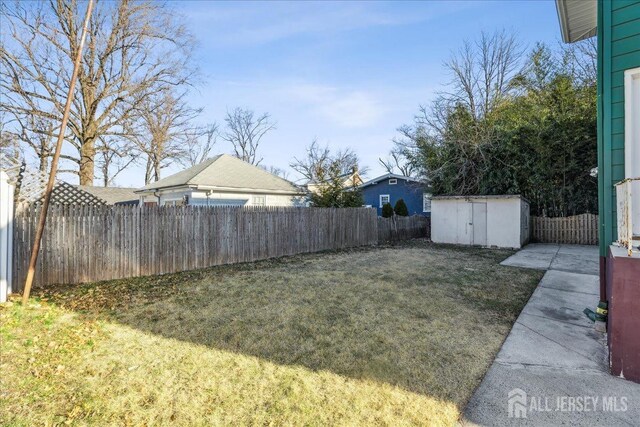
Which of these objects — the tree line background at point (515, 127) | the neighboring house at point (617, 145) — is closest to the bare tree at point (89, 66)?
the tree line background at point (515, 127)

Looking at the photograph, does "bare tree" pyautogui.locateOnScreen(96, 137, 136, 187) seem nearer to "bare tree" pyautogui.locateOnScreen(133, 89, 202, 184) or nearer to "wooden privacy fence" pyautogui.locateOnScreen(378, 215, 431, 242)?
"bare tree" pyautogui.locateOnScreen(133, 89, 202, 184)

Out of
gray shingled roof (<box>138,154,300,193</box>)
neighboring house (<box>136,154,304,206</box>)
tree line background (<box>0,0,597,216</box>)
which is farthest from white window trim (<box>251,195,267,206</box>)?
tree line background (<box>0,0,597,216</box>)

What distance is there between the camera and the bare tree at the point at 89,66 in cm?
1423

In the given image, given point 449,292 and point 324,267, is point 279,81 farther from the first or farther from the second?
point 449,292

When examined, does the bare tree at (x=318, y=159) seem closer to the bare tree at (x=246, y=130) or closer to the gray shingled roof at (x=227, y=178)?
the gray shingled roof at (x=227, y=178)

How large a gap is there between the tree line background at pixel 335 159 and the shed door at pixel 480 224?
3209mm

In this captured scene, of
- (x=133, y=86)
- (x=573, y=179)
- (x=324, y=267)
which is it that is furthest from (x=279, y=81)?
(x=573, y=179)

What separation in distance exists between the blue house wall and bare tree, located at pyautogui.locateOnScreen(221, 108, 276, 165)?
18.3 meters

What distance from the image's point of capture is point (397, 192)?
22.2m

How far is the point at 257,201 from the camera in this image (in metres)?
15.7

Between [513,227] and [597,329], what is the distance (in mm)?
9460

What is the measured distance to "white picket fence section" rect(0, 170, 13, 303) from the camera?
4.79 metres

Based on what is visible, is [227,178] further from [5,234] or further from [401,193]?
[401,193]

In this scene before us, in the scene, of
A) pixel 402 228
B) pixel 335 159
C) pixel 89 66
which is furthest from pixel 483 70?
pixel 89 66
